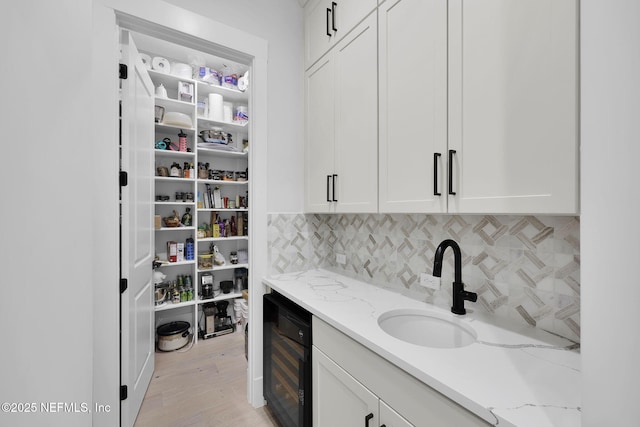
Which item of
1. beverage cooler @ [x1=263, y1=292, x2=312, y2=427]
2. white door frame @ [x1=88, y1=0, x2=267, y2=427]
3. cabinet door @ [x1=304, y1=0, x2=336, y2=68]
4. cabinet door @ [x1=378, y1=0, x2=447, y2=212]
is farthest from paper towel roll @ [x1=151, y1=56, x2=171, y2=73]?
beverage cooler @ [x1=263, y1=292, x2=312, y2=427]

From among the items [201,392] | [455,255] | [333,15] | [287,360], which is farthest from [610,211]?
[201,392]

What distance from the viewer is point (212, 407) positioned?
1.71m

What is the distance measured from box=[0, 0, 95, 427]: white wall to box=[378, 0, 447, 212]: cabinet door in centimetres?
100

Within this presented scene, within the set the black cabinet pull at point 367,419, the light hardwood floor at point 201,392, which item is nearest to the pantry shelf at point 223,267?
the light hardwood floor at point 201,392

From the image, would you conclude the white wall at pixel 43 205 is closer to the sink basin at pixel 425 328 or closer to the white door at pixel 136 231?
the sink basin at pixel 425 328

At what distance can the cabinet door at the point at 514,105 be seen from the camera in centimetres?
66

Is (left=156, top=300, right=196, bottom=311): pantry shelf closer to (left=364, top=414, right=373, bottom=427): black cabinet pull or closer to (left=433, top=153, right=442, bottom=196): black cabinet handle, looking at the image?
(left=364, top=414, right=373, bottom=427): black cabinet pull

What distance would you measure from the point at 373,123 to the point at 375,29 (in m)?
0.45

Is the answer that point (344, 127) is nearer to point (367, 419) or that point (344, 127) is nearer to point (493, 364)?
point (493, 364)

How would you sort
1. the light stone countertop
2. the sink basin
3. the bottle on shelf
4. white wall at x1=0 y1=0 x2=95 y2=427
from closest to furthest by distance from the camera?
white wall at x1=0 y1=0 x2=95 y2=427, the light stone countertop, the sink basin, the bottle on shelf

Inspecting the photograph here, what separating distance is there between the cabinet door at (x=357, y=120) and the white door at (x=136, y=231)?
3.80ft

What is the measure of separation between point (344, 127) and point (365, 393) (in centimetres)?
126

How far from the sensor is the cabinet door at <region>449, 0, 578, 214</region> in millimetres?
663

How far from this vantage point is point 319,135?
1696 millimetres
